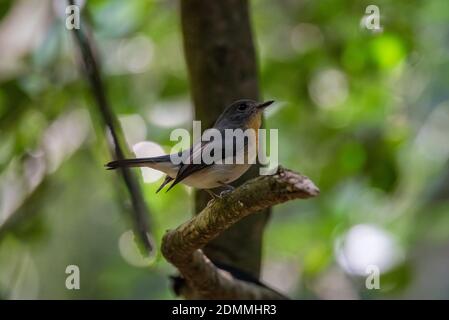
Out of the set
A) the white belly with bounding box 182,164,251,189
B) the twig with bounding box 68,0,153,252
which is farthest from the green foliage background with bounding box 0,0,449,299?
the white belly with bounding box 182,164,251,189

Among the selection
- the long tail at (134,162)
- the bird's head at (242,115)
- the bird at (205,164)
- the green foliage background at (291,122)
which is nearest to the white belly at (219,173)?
the bird at (205,164)

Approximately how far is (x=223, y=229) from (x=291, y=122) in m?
2.82

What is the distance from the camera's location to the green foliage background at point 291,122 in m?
5.07

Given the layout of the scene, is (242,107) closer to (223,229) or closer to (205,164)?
(205,164)

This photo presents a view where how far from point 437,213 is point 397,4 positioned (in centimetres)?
152

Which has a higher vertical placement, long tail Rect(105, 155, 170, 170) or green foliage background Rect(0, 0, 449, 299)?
green foliage background Rect(0, 0, 449, 299)

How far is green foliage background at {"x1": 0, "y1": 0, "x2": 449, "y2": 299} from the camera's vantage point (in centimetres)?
507

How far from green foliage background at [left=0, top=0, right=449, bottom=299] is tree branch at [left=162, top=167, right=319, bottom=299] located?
0.85 meters

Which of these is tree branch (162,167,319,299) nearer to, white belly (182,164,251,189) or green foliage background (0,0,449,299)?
white belly (182,164,251,189)

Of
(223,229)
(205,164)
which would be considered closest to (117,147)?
(205,164)

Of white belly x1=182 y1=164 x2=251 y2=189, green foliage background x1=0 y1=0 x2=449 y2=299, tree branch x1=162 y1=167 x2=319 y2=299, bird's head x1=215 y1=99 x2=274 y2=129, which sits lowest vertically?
tree branch x1=162 y1=167 x2=319 y2=299

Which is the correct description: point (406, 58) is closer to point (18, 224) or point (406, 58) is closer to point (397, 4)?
point (397, 4)

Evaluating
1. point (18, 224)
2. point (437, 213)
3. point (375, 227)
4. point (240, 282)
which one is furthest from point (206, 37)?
point (437, 213)

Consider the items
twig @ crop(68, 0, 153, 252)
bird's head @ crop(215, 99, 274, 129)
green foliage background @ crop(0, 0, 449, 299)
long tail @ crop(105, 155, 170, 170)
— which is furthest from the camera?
green foliage background @ crop(0, 0, 449, 299)
